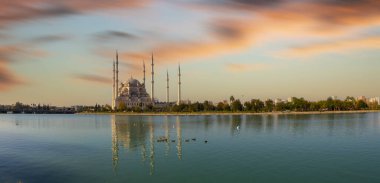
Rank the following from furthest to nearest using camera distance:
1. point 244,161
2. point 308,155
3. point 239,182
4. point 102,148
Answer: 1. point 102,148
2. point 308,155
3. point 244,161
4. point 239,182

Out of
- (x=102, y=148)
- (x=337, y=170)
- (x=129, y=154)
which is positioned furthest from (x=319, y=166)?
(x=102, y=148)

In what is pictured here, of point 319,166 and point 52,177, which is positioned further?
point 319,166

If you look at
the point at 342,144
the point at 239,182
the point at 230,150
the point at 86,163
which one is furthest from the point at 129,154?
the point at 342,144

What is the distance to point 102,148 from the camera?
68.6 meters

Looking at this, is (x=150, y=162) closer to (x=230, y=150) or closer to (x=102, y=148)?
(x=230, y=150)

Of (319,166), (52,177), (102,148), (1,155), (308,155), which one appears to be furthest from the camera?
(102,148)

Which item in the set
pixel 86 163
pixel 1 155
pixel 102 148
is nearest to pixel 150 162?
pixel 86 163

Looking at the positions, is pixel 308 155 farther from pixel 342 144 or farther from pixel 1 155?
pixel 1 155

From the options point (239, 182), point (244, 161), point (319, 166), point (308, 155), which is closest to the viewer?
point (239, 182)

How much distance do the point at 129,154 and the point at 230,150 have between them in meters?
16.0

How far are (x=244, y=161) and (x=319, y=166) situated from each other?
9.39 metres

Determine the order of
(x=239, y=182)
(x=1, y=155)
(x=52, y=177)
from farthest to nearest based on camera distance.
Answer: (x=1, y=155) < (x=52, y=177) < (x=239, y=182)

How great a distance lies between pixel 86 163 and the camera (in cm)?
5144

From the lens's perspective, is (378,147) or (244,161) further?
(378,147)
